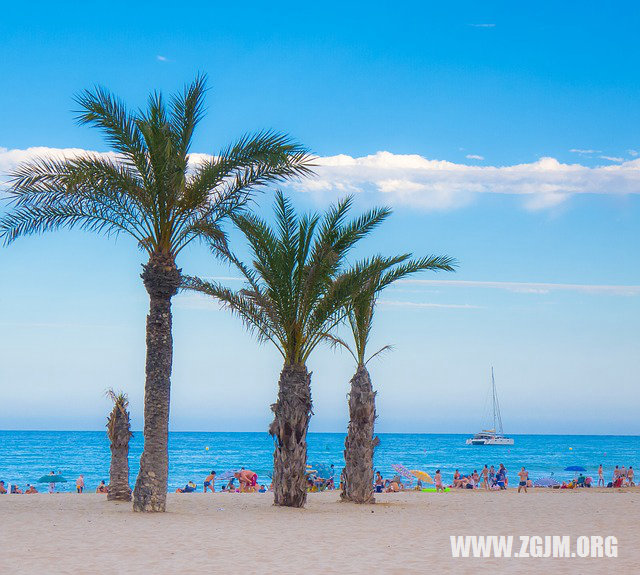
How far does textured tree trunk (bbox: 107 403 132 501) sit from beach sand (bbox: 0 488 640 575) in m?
0.48

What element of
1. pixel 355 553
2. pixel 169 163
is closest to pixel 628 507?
pixel 355 553

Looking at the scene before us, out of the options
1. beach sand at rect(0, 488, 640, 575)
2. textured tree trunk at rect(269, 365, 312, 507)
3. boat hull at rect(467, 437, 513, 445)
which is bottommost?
boat hull at rect(467, 437, 513, 445)

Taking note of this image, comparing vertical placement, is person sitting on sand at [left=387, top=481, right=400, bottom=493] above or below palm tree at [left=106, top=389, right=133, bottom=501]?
below

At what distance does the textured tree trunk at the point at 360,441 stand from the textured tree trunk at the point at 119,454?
5.51 metres

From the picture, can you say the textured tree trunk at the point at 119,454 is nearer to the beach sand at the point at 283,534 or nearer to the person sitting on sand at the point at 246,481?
the beach sand at the point at 283,534

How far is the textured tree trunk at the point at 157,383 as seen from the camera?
1592 cm

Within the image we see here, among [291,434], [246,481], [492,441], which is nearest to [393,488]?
[246,481]

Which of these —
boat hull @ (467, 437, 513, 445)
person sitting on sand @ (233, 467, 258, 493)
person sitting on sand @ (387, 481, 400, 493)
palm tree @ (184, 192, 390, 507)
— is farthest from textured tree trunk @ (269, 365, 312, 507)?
boat hull @ (467, 437, 513, 445)

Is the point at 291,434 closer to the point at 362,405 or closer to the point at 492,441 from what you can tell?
the point at 362,405

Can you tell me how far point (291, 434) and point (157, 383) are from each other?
11.9 feet

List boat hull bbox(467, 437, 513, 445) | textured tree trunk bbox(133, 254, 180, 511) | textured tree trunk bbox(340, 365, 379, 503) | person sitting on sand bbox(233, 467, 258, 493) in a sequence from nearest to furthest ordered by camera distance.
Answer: textured tree trunk bbox(133, 254, 180, 511), textured tree trunk bbox(340, 365, 379, 503), person sitting on sand bbox(233, 467, 258, 493), boat hull bbox(467, 437, 513, 445)

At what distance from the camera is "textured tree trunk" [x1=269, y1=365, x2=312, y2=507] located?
18.1 m

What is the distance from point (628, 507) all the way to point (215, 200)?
41.4 feet

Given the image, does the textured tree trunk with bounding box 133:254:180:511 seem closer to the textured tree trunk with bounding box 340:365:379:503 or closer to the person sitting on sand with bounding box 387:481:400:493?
the textured tree trunk with bounding box 340:365:379:503
